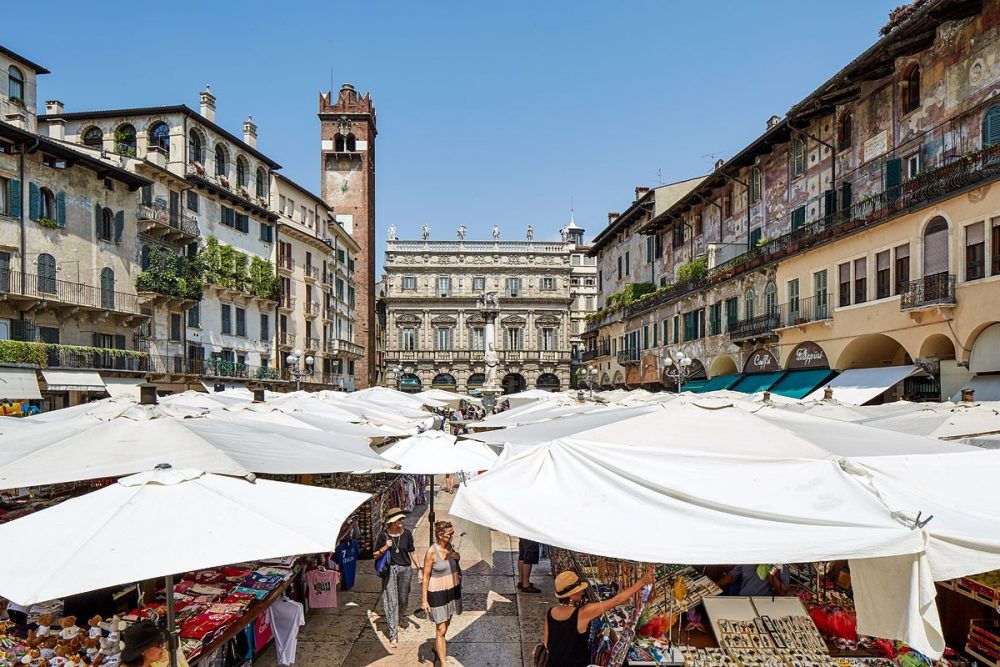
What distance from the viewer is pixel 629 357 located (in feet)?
139

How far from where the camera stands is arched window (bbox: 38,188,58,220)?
25922mm

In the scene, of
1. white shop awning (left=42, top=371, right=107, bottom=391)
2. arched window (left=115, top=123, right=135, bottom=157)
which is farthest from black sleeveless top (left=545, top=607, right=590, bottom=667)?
arched window (left=115, top=123, right=135, bottom=157)

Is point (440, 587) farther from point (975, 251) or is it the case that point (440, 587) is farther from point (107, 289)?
point (107, 289)

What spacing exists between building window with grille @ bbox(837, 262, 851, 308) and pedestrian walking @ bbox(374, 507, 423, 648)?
1876cm

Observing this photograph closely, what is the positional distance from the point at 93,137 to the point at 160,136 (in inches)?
145

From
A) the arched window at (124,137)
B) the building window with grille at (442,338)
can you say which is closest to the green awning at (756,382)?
the arched window at (124,137)

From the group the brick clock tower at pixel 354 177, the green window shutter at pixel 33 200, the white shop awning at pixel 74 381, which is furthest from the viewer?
the brick clock tower at pixel 354 177

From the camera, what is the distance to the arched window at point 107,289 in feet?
93.6

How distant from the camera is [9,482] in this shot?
5.80 metres

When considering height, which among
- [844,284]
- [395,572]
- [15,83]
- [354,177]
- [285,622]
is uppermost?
[354,177]

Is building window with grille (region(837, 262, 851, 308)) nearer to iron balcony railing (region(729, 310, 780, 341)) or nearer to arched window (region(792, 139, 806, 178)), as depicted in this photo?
iron balcony railing (region(729, 310, 780, 341))

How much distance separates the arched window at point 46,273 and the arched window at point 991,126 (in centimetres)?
3083

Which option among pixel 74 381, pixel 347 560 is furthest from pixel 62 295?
pixel 347 560

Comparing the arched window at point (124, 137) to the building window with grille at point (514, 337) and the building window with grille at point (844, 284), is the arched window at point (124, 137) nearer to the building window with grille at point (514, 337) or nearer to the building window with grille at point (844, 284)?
the building window with grille at point (844, 284)
